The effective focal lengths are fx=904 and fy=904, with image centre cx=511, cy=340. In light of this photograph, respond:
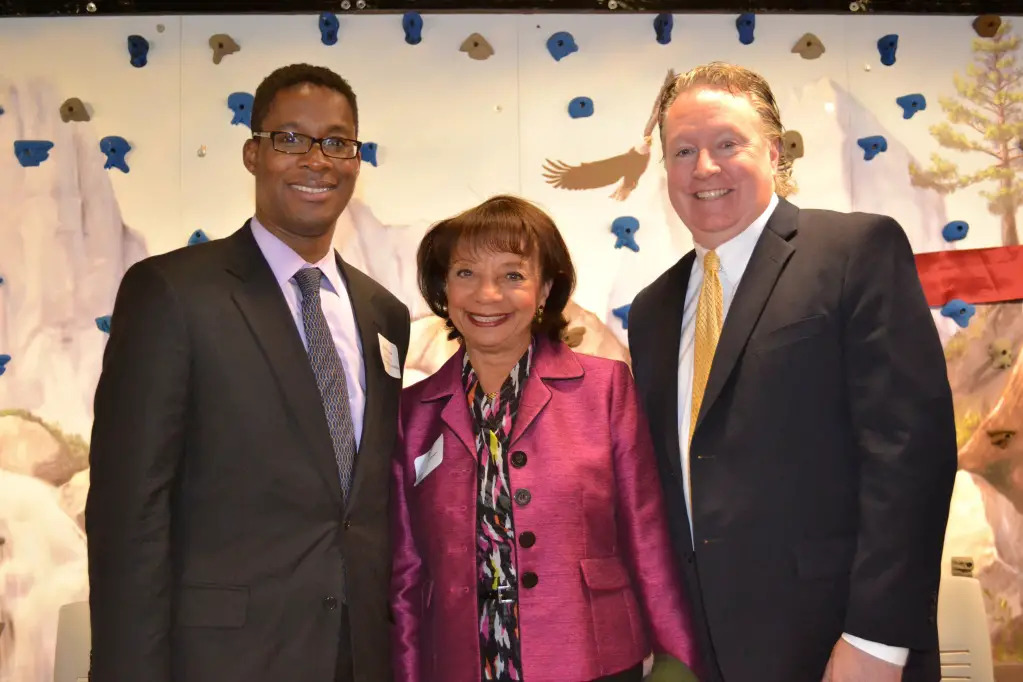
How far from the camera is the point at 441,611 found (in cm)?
207

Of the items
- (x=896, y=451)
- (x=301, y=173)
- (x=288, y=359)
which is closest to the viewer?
(x=896, y=451)

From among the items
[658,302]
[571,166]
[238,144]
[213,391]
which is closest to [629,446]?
[658,302]

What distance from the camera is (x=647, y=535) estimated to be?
212cm

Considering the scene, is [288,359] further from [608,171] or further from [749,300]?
[608,171]

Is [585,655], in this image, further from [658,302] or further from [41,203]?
[41,203]

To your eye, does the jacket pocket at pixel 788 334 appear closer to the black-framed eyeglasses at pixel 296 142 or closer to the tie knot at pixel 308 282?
the tie knot at pixel 308 282

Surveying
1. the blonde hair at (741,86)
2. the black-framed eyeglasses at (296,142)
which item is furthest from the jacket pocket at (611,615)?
the black-framed eyeglasses at (296,142)

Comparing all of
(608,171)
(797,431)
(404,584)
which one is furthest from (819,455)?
(608,171)

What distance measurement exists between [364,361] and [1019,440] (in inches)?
116

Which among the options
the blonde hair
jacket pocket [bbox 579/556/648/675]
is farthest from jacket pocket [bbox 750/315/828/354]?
jacket pocket [bbox 579/556/648/675]

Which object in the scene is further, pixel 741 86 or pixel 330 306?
pixel 330 306

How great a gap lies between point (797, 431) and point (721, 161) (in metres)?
0.65

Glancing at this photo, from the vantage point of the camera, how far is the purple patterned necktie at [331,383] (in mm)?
2074

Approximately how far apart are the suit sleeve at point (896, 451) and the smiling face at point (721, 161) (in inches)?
13.2
